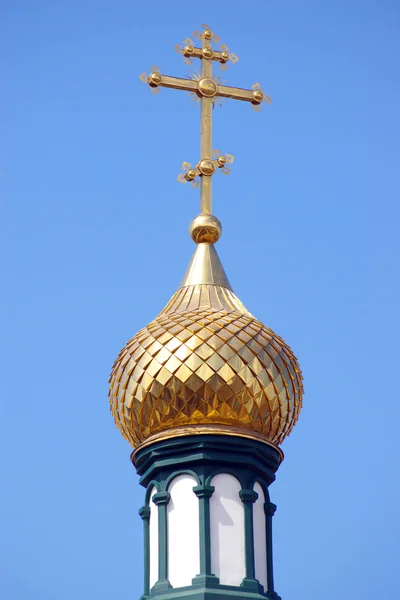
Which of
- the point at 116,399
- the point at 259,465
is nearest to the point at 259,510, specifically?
the point at 259,465

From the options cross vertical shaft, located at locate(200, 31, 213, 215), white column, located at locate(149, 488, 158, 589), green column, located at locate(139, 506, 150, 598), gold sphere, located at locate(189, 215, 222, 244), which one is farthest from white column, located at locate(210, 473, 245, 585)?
cross vertical shaft, located at locate(200, 31, 213, 215)

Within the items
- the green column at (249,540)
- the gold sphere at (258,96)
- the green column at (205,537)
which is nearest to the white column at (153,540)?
the green column at (205,537)

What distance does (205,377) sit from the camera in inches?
932

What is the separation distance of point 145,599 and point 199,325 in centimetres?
335

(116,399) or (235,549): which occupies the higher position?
(116,399)

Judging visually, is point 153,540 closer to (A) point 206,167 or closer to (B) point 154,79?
(A) point 206,167

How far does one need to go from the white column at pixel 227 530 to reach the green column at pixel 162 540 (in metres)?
0.57

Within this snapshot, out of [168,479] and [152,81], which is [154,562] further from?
[152,81]

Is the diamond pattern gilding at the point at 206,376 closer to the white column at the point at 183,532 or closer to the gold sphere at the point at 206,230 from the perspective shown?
the white column at the point at 183,532

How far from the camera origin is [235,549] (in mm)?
23375

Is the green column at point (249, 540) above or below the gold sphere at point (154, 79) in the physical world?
below

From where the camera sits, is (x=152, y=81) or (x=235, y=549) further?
(x=152, y=81)

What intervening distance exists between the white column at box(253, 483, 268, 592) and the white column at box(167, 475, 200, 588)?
0.77 m

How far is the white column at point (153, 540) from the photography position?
2361 centimetres
